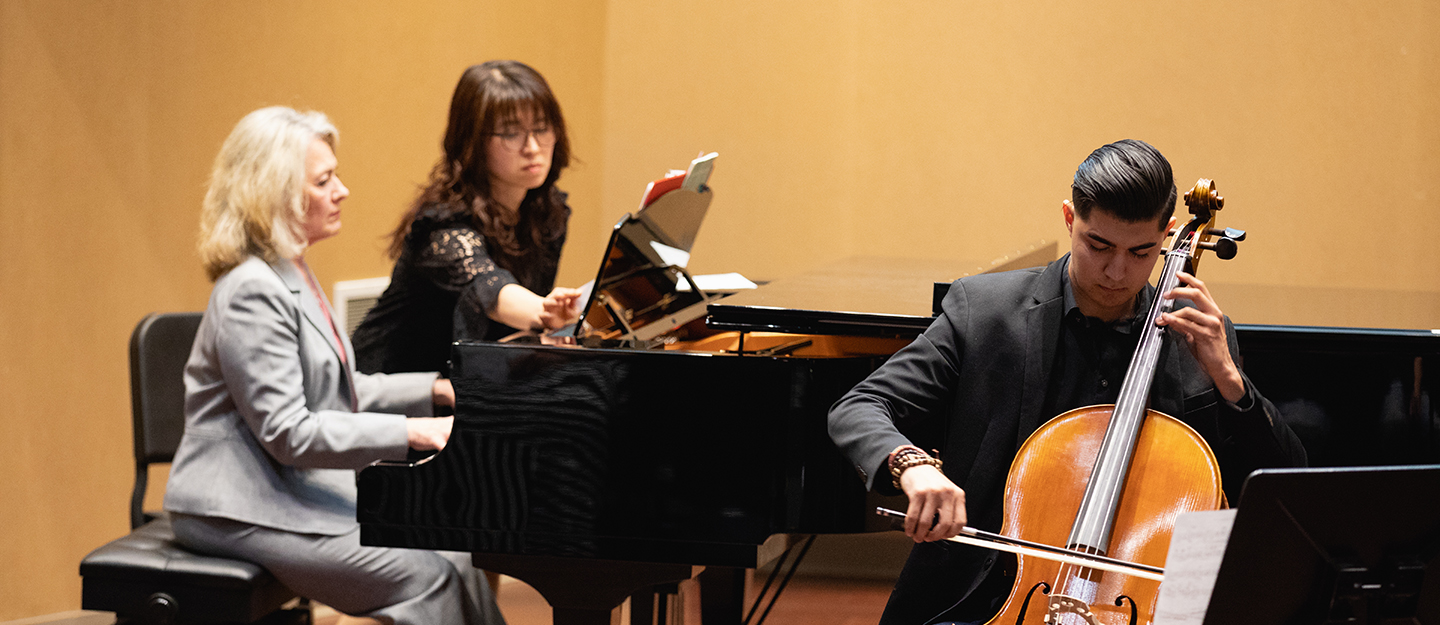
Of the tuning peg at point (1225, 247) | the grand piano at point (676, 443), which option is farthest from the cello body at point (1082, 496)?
the grand piano at point (676, 443)

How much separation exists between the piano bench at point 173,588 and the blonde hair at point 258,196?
0.52 m

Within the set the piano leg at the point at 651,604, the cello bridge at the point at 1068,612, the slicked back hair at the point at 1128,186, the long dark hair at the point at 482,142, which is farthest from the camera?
the long dark hair at the point at 482,142

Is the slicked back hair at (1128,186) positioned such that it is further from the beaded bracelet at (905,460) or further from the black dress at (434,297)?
the black dress at (434,297)

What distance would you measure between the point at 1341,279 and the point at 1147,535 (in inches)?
114

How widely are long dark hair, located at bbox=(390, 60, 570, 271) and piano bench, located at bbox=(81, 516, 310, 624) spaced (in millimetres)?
868

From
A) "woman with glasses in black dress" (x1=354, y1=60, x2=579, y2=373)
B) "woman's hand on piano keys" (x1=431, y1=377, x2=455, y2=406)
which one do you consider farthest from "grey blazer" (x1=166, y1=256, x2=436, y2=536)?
"woman with glasses in black dress" (x1=354, y1=60, x2=579, y2=373)

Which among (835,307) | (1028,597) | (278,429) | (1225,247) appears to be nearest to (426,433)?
(278,429)

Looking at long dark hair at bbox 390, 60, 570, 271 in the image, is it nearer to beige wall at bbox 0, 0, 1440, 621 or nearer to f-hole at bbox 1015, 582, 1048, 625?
beige wall at bbox 0, 0, 1440, 621

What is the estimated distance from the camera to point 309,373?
2.34 metres

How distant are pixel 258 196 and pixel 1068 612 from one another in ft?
5.40

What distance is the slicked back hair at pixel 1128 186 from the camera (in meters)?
1.58

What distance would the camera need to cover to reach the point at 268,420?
87.0 inches

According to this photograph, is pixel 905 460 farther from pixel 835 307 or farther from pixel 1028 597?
pixel 835 307

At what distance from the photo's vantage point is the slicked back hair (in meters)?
1.58
